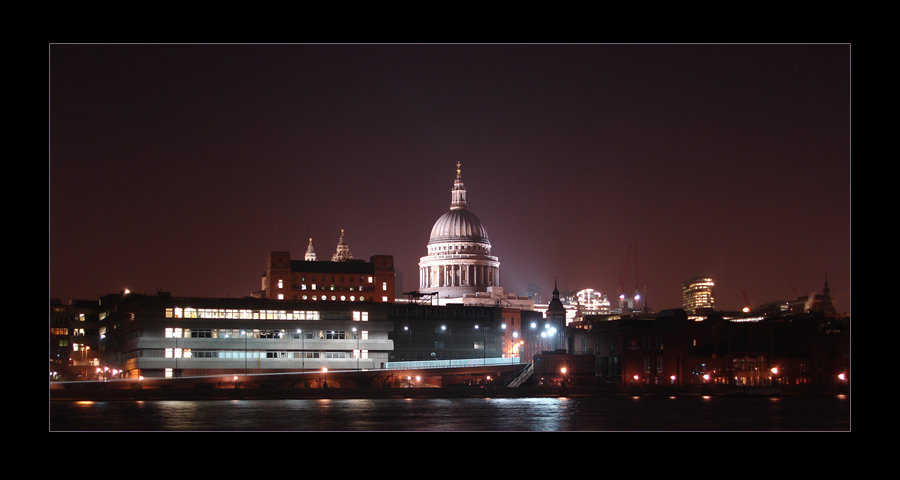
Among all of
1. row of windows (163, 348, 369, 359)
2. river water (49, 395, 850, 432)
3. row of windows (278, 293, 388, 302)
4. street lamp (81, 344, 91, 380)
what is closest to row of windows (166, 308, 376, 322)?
row of windows (163, 348, 369, 359)

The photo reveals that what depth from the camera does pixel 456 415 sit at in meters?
78.4

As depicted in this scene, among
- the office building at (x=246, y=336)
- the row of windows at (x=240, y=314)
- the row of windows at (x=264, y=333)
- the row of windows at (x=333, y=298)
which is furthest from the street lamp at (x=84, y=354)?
the row of windows at (x=264, y=333)

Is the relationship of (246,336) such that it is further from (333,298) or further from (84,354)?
(84,354)

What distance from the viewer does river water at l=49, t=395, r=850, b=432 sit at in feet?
220

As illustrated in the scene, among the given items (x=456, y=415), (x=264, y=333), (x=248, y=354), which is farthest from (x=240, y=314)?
(x=456, y=415)

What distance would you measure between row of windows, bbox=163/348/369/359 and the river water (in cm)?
1964

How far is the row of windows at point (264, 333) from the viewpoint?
116 meters

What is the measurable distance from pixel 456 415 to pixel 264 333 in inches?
1799

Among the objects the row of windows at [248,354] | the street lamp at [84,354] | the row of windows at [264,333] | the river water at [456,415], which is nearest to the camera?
the river water at [456,415]

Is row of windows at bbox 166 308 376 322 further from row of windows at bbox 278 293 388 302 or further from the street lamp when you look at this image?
the street lamp

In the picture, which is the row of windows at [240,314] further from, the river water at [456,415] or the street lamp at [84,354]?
the street lamp at [84,354]

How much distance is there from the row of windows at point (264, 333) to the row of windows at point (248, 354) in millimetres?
1478
